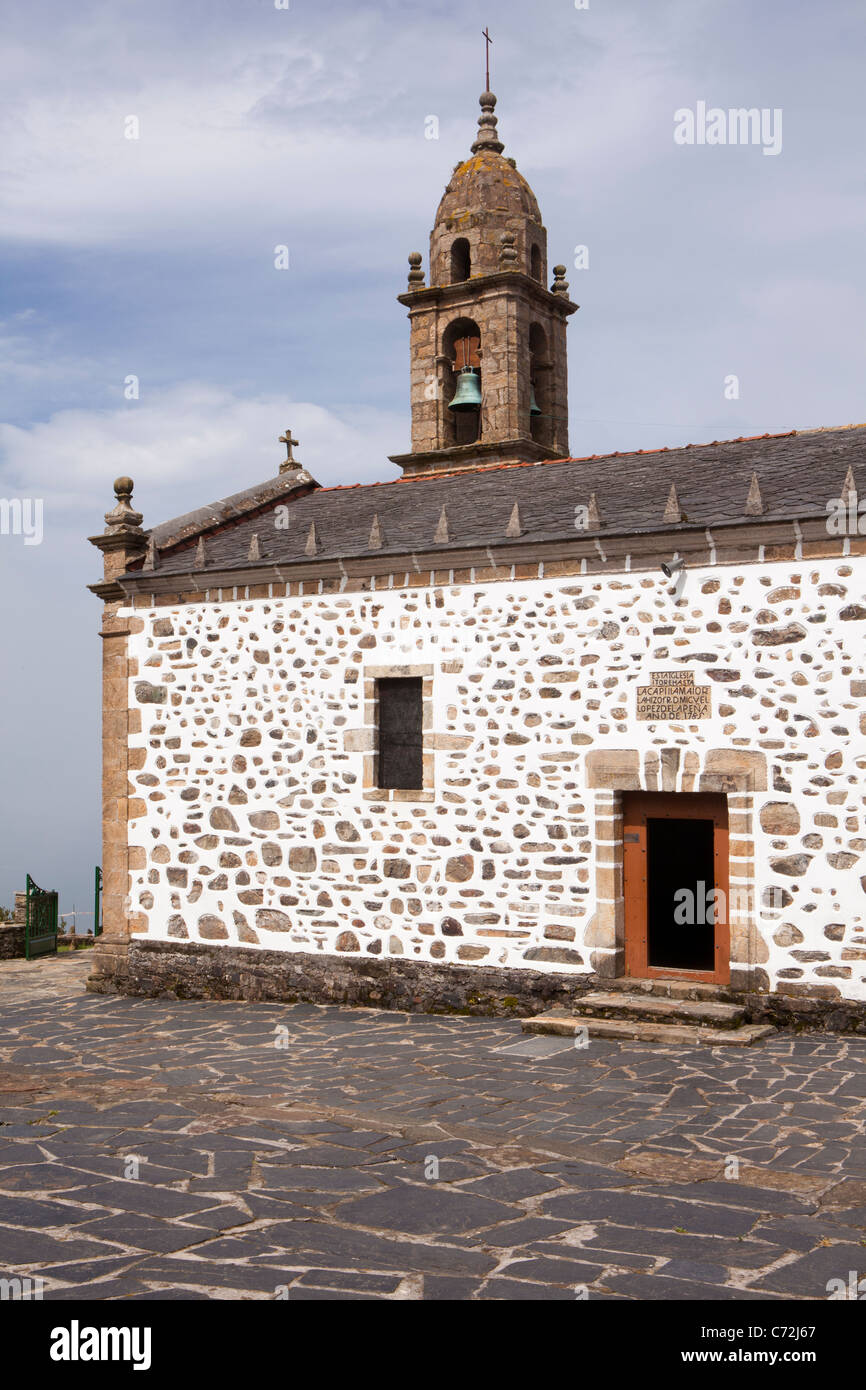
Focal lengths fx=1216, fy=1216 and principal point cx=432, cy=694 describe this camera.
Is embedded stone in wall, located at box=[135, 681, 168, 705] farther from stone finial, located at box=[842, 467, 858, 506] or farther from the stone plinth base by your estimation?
stone finial, located at box=[842, 467, 858, 506]

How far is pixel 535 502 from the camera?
13.7 metres

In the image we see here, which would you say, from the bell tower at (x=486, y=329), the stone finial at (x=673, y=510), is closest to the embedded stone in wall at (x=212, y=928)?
the stone finial at (x=673, y=510)

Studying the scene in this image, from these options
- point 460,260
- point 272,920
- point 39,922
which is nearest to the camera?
point 272,920

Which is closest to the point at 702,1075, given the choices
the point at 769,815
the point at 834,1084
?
the point at 834,1084

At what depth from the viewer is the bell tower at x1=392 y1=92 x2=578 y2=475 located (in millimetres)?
18844

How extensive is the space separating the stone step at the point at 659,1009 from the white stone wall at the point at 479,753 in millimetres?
521

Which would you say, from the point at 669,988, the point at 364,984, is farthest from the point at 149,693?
the point at 669,988

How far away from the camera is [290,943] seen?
518 inches

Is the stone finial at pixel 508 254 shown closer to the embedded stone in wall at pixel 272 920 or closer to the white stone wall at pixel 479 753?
→ the white stone wall at pixel 479 753

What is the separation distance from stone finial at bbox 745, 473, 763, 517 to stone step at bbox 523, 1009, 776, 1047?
14.8 ft

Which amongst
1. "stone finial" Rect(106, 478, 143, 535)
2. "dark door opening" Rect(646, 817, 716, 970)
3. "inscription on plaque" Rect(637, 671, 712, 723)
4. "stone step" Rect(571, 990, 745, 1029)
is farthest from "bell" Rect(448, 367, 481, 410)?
"stone step" Rect(571, 990, 745, 1029)

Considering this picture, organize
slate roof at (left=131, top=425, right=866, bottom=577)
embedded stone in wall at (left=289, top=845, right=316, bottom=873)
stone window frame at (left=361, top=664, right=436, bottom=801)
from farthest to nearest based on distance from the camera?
embedded stone in wall at (left=289, top=845, right=316, bottom=873) → stone window frame at (left=361, top=664, right=436, bottom=801) → slate roof at (left=131, top=425, right=866, bottom=577)

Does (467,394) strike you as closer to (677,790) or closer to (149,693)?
(149,693)

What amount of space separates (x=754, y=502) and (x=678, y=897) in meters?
3.82
